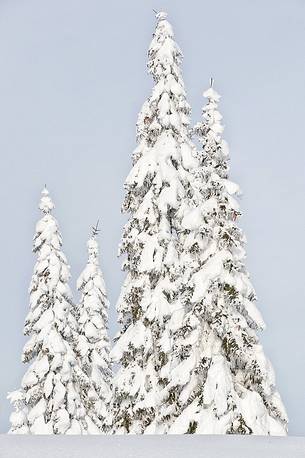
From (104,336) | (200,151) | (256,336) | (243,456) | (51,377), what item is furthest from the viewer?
(104,336)

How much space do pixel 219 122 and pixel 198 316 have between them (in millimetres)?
5915

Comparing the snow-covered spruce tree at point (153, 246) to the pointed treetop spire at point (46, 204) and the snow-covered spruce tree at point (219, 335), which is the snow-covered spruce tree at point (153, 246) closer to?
the snow-covered spruce tree at point (219, 335)

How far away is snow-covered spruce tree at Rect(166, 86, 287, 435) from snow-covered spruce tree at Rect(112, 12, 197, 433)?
138cm

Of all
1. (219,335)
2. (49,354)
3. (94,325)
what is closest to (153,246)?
(219,335)

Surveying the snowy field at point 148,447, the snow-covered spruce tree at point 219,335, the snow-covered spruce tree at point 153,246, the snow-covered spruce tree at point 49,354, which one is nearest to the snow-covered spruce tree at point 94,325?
the snow-covered spruce tree at point 49,354

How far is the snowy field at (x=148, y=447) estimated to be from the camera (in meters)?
5.84

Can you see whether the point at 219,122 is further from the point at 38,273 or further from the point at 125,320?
the point at 38,273

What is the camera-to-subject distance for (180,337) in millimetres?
19766

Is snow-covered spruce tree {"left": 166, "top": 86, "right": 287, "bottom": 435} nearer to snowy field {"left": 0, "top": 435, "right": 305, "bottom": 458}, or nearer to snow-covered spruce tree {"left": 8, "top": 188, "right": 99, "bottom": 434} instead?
snowy field {"left": 0, "top": 435, "right": 305, "bottom": 458}

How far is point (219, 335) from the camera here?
755 inches

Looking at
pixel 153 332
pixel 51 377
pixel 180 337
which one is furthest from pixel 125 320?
pixel 51 377

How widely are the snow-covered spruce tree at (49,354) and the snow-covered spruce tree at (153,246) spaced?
8524 millimetres

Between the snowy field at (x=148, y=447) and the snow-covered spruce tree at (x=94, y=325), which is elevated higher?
the snow-covered spruce tree at (x=94, y=325)

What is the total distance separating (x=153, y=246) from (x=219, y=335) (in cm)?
592
